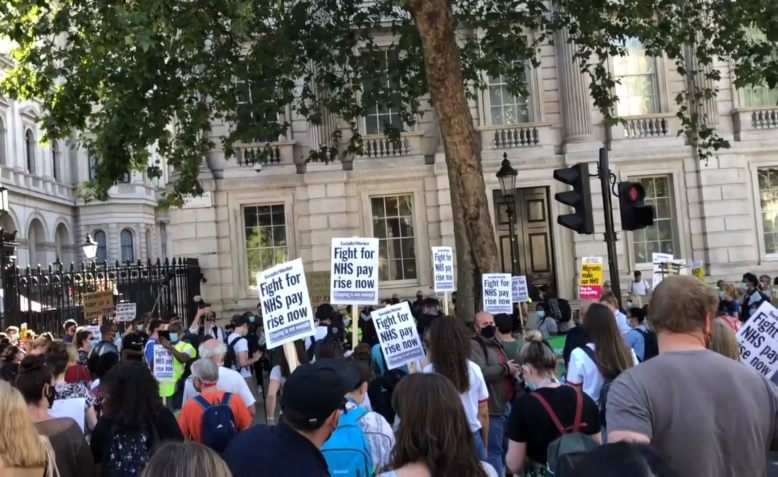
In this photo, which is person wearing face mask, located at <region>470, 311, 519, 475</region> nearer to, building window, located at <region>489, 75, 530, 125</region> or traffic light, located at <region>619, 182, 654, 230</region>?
traffic light, located at <region>619, 182, 654, 230</region>

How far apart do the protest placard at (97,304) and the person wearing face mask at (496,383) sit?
9363mm

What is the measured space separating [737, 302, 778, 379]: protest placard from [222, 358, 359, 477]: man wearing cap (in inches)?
162

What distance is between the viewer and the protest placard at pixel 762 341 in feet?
20.4

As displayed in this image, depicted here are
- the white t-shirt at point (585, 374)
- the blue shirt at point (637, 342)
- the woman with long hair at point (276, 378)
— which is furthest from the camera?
the blue shirt at point (637, 342)

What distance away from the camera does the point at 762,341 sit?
20.6ft

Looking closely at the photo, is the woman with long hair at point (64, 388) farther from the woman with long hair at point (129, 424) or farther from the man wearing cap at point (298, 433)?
the man wearing cap at point (298, 433)

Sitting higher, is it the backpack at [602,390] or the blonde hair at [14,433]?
the blonde hair at [14,433]

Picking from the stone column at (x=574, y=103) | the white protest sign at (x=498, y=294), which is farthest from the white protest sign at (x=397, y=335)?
the stone column at (x=574, y=103)

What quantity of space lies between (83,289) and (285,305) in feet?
44.7

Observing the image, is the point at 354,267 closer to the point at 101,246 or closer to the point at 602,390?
the point at 602,390

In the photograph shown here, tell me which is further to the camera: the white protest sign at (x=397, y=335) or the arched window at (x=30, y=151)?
the arched window at (x=30, y=151)

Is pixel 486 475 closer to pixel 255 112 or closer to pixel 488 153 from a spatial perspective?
pixel 255 112

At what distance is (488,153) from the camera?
79.4 feet

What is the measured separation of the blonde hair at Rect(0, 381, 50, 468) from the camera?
364 centimetres
